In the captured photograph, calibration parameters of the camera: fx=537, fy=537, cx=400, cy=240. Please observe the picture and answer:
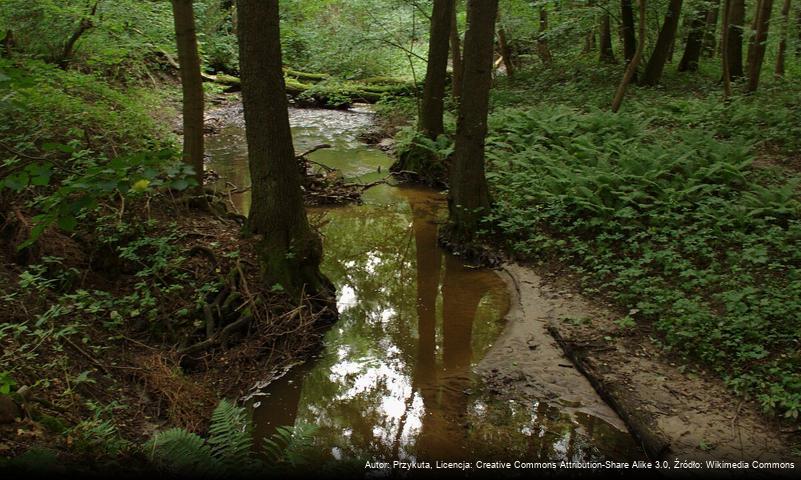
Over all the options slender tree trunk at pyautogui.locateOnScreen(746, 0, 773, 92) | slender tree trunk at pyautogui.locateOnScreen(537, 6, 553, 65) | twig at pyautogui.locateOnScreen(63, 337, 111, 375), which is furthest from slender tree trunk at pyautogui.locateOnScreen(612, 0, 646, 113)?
twig at pyautogui.locateOnScreen(63, 337, 111, 375)

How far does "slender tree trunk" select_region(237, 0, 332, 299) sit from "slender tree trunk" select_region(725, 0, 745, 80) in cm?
1324

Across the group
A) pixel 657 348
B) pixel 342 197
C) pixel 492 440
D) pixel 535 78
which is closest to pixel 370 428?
pixel 492 440

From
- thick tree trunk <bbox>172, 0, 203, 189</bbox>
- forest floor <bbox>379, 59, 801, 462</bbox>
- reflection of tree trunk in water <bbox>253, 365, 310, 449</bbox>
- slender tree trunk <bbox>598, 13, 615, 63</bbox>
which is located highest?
slender tree trunk <bbox>598, 13, 615, 63</bbox>

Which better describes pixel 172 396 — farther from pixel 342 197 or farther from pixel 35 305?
pixel 342 197

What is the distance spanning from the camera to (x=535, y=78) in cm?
2139

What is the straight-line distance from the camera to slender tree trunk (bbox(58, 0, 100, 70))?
1171 cm

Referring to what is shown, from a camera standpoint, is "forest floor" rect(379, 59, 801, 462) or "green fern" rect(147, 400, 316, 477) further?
"forest floor" rect(379, 59, 801, 462)

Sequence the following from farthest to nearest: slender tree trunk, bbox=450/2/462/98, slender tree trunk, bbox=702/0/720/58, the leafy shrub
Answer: slender tree trunk, bbox=702/0/720/58
slender tree trunk, bbox=450/2/462/98
the leafy shrub

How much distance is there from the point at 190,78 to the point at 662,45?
15171 millimetres

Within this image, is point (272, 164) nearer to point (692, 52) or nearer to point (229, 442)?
point (229, 442)

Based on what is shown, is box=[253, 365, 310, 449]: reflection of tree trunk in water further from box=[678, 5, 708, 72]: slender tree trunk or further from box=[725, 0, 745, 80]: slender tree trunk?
box=[678, 5, 708, 72]: slender tree trunk

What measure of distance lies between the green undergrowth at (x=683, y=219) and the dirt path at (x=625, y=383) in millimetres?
265

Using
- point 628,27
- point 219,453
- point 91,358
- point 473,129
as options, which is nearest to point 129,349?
point 91,358

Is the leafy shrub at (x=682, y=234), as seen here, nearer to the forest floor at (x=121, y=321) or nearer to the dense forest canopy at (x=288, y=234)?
the dense forest canopy at (x=288, y=234)
